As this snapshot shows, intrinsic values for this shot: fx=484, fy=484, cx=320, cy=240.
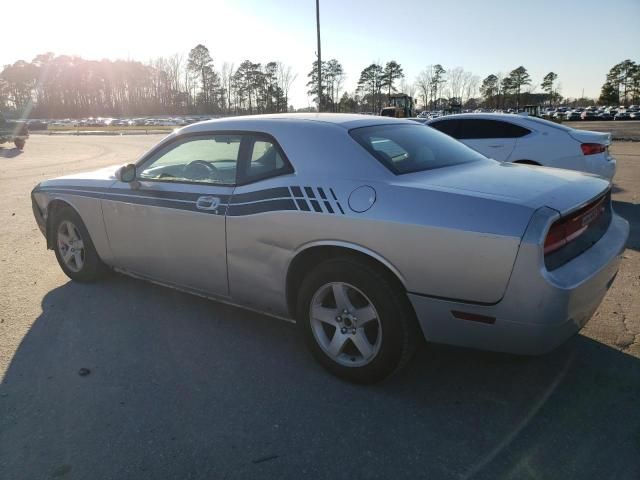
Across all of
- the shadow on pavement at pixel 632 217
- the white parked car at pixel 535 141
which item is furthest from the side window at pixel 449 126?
the shadow on pavement at pixel 632 217

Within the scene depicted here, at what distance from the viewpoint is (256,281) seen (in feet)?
10.7

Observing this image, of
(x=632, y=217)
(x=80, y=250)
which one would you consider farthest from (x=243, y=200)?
(x=632, y=217)

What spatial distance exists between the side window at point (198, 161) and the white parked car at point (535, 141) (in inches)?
213

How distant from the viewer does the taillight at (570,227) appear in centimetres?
238

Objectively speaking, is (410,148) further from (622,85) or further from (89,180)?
(622,85)

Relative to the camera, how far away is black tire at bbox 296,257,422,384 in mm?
2650

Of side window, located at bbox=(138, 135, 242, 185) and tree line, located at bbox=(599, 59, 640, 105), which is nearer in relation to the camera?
side window, located at bbox=(138, 135, 242, 185)

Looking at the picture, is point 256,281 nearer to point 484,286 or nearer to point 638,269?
point 484,286

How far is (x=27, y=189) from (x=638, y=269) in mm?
11598

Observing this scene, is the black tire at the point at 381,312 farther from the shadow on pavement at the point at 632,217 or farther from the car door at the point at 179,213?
the shadow on pavement at the point at 632,217

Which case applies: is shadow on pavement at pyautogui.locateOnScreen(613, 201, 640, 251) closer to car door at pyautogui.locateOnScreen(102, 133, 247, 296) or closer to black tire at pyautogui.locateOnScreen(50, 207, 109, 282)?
car door at pyautogui.locateOnScreen(102, 133, 247, 296)

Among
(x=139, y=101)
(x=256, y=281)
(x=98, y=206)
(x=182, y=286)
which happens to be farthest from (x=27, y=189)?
(x=139, y=101)

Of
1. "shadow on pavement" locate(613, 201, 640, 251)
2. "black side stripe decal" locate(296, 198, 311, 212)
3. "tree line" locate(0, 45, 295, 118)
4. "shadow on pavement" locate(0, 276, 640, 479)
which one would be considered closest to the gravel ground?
"shadow on pavement" locate(0, 276, 640, 479)

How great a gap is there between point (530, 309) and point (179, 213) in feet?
8.08
